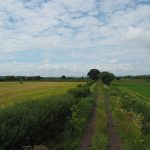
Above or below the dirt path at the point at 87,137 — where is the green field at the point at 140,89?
above

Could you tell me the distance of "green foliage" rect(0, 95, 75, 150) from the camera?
978 cm

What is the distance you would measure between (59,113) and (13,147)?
610cm

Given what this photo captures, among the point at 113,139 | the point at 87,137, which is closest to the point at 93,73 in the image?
the point at 87,137

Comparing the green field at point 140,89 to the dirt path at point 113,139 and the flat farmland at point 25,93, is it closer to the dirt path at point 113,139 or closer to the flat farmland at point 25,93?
the flat farmland at point 25,93

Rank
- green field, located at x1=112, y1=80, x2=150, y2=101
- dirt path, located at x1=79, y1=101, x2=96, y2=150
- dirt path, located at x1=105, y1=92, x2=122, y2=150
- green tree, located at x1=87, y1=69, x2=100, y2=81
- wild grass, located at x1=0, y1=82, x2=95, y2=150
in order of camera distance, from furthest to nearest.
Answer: green tree, located at x1=87, y1=69, x2=100, y2=81
green field, located at x1=112, y1=80, x2=150, y2=101
dirt path, located at x1=79, y1=101, x2=96, y2=150
dirt path, located at x1=105, y1=92, x2=122, y2=150
wild grass, located at x1=0, y1=82, x2=95, y2=150

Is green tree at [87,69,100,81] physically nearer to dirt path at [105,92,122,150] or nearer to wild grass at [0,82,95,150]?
dirt path at [105,92,122,150]

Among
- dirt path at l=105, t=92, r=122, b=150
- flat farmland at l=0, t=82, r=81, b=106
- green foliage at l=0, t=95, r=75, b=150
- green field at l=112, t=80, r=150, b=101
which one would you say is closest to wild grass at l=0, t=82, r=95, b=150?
green foliage at l=0, t=95, r=75, b=150

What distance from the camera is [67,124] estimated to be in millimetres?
18078

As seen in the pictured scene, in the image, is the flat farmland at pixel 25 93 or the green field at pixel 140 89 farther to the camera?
the green field at pixel 140 89

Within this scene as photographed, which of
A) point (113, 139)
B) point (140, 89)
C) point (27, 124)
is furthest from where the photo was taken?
point (140, 89)

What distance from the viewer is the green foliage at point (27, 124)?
9.78 meters

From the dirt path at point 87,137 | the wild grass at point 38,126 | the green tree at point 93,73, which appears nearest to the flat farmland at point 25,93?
the wild grass at point 38,126

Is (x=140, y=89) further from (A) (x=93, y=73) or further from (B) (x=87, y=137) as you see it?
(A) (x=93, y=73)

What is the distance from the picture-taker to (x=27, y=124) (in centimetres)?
1097
